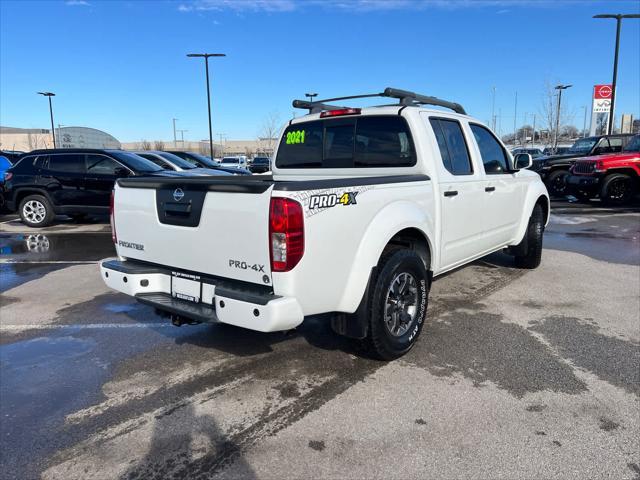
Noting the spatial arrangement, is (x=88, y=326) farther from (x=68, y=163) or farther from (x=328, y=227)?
(x=68, y=163)

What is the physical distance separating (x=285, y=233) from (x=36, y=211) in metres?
10.9

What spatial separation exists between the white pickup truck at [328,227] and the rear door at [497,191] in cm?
3

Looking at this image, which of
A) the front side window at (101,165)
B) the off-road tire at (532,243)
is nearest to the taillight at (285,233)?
the off-road tire at (532,243)

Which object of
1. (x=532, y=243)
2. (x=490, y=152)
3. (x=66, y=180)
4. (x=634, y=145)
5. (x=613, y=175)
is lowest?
(x=532, y=243)

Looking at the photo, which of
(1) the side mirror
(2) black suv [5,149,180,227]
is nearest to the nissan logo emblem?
(1) the side mirror

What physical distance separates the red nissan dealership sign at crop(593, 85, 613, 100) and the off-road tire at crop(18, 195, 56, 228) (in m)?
23.0

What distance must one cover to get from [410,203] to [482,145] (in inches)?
81.1

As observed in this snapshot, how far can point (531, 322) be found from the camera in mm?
4738

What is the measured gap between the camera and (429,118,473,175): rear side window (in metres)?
4.56

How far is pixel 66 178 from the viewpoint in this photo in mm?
11094

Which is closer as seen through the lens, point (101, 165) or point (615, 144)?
point (101, 165)

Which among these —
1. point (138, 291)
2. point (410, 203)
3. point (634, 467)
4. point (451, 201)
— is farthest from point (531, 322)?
point (138, 291)

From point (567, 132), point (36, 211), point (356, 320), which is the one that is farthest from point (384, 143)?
point (567, 132)

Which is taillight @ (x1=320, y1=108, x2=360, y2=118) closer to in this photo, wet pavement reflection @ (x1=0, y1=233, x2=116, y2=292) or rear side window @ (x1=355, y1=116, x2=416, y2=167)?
rear side window @ (x1=355, y1=116, x2=416, y2=167)
